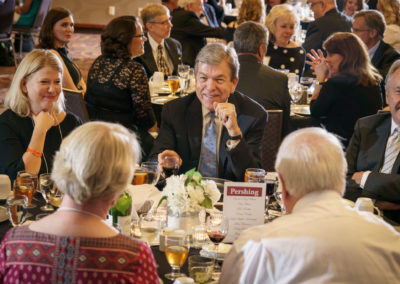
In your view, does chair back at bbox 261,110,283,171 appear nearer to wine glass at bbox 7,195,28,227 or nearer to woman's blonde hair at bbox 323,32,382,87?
woman's blonde hair at bbox 323,32,382,87

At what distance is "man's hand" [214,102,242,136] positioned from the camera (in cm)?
321

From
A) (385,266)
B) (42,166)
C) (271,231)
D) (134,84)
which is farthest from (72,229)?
(134,84)

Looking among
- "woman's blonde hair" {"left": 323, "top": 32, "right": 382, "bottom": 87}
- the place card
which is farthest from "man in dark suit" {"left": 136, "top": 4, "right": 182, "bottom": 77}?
the place card

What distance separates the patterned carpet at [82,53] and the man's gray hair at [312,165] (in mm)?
6622

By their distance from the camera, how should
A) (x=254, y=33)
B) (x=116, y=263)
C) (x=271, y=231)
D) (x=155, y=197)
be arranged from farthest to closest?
(x=254, y=33) < (x=155, y=197) < (x=271, y=231) < (x=116, y=263)

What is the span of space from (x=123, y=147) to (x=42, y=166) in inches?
69.7

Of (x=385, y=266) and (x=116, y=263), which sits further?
(x=385, y=266)

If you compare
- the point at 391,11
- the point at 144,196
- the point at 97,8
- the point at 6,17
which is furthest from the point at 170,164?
the point at 97,8

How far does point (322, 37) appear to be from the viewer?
748 cm

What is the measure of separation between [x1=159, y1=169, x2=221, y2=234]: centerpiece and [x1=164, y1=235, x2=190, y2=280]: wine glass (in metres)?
0.28

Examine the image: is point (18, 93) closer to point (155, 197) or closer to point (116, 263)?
point (155, 197)

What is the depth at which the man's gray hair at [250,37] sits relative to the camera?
186 inches

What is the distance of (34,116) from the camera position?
3361 mm

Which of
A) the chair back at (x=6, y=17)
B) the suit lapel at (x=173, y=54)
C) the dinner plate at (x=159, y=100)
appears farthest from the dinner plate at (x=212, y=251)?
the chair back at (x=6, y=17)
